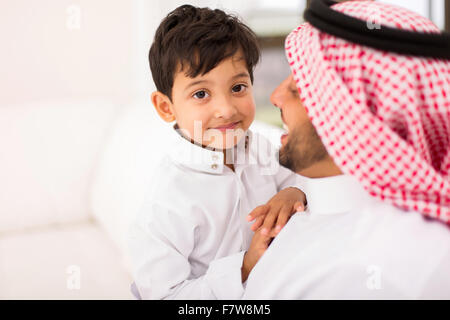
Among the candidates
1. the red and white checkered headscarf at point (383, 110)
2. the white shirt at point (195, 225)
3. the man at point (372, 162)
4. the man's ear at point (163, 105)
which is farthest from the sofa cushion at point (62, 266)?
the red and white checkered headscarf at point (383, 110)

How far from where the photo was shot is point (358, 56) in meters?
0.87

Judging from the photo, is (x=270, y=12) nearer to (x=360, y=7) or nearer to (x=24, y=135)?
(x=24, y=135)

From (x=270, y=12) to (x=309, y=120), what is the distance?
277 centimetres

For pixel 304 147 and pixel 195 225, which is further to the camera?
pixel 195 225

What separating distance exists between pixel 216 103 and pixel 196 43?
0.15 metres

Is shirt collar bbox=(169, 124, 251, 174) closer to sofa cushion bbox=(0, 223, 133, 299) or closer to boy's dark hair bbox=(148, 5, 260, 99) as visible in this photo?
boy's dark hair bbox=(148, 5, 260, 99)

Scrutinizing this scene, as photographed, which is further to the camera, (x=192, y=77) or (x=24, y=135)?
(x=24, y=135)

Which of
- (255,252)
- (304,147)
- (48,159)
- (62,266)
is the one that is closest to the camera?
(304,147)

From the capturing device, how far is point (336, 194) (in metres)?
1.01

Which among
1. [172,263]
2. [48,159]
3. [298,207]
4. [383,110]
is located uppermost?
[383,110]

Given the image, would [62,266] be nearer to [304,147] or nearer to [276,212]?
[276,212]

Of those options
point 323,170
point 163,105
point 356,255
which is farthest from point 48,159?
point 356,255

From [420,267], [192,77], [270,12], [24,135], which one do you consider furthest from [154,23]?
[420,267]
